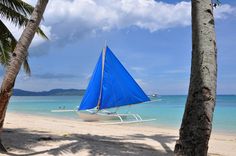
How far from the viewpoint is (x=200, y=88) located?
5.30 meters

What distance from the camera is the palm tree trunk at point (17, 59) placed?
8578 millimetres

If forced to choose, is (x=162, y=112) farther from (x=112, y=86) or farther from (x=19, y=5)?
(x=19, y=5)

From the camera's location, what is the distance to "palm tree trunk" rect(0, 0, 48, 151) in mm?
8578

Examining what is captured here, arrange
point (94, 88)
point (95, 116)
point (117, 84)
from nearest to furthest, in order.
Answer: point (117, 84) < point (94, 88) < point (95, 116)

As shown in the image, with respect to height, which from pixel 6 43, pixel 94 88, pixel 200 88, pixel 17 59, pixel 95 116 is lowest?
pixel 95 116

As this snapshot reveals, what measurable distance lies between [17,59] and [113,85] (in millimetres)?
10913

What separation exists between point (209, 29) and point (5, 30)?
7.84m

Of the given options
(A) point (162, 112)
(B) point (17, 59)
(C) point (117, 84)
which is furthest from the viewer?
(A) point (162, 112)

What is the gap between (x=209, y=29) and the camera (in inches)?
216

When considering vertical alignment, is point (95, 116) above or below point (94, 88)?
below

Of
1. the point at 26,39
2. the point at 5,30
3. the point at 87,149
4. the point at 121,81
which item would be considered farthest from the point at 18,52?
the point at 121,81

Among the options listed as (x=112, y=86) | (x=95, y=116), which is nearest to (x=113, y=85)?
(x=112, y=86)

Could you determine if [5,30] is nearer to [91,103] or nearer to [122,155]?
[122,155]

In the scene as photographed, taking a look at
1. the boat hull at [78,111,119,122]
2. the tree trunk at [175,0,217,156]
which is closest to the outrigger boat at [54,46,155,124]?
the boat hull at [78,111,119,122]
